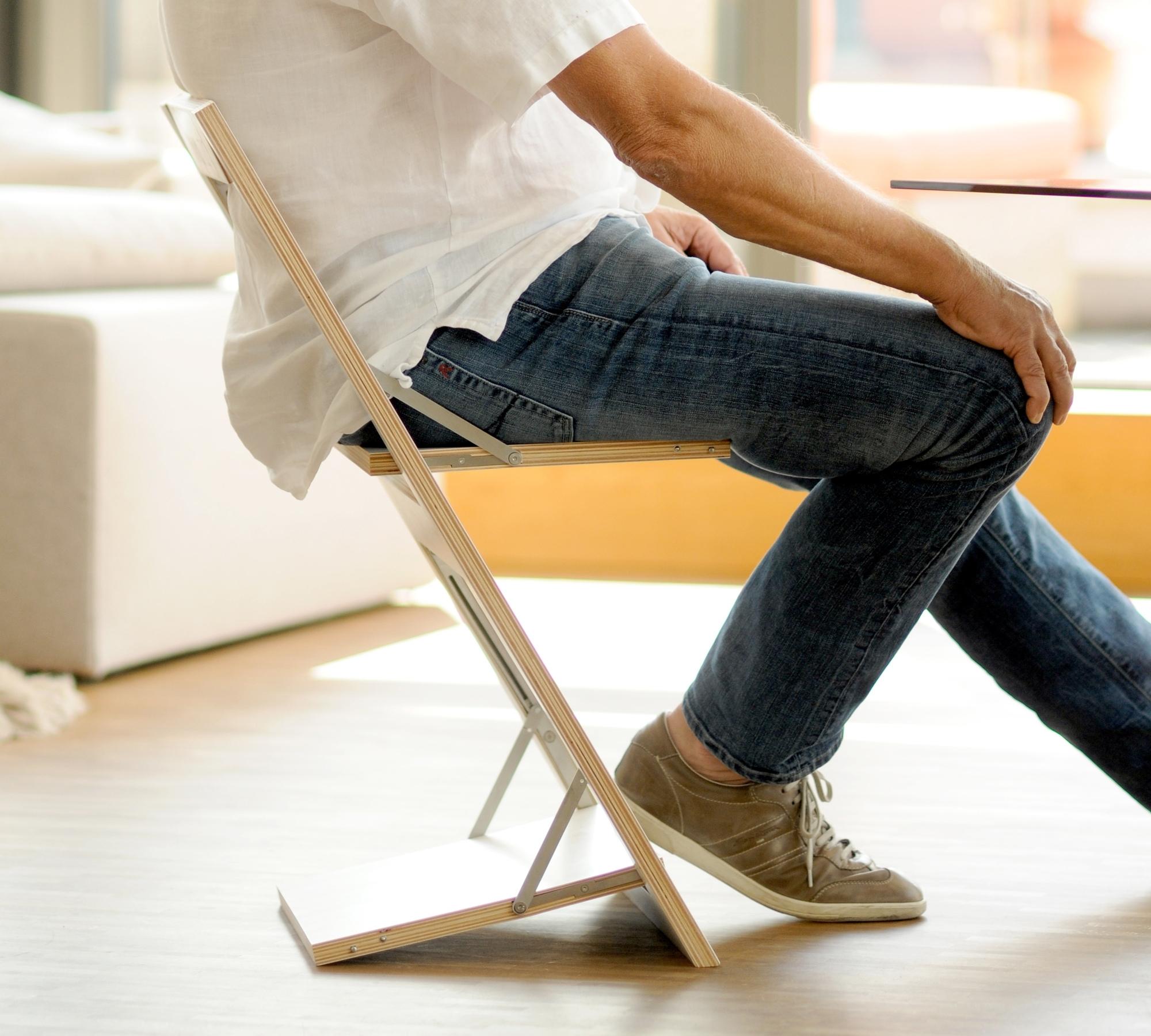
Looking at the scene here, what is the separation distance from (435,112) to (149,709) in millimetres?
1155

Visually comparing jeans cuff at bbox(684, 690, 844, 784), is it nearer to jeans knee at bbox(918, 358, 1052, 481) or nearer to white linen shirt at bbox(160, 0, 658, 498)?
jeans knee at bbox(918, 358, 1052, 481)

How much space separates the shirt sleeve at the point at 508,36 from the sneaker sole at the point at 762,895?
2.07ft

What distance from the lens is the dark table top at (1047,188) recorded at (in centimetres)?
113

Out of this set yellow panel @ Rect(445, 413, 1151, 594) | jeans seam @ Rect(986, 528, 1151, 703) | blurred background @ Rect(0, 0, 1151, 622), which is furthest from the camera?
blurred background @ Rect(0, 0, 1151, 622)

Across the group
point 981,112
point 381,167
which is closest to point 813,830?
point 381,167

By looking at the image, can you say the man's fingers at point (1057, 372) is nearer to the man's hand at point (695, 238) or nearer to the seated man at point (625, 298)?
the seated man at point (625, 298)

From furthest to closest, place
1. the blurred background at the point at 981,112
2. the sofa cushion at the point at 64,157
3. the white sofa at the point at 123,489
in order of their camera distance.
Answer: the blurred background at the point at 981,112 → the sofa cushion at the point at 64,157 → the white sofa at the point at 123,489

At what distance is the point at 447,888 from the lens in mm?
1310

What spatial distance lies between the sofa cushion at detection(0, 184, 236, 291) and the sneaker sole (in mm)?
1334

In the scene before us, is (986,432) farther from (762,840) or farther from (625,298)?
(762,840)

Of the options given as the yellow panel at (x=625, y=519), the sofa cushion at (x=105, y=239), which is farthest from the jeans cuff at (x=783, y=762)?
the yellow panel at (x=625, y=519)

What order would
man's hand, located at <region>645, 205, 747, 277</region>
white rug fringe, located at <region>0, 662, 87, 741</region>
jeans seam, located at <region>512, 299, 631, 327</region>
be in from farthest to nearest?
white rug fringe, located at <region>0, 662, 87, 741</region>, man's hand, located at <region>645, 205, 747, 277</region>, jeans seam, located at <region>512, 299, 631, 327</region>

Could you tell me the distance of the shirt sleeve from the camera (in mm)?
1000

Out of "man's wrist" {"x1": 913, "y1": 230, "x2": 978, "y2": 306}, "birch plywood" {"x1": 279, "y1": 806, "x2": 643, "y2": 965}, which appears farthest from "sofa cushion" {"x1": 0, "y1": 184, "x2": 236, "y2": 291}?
"man's wrist" {"x1": 913, "y1": 230, "x2": 978, "y2": 306}
